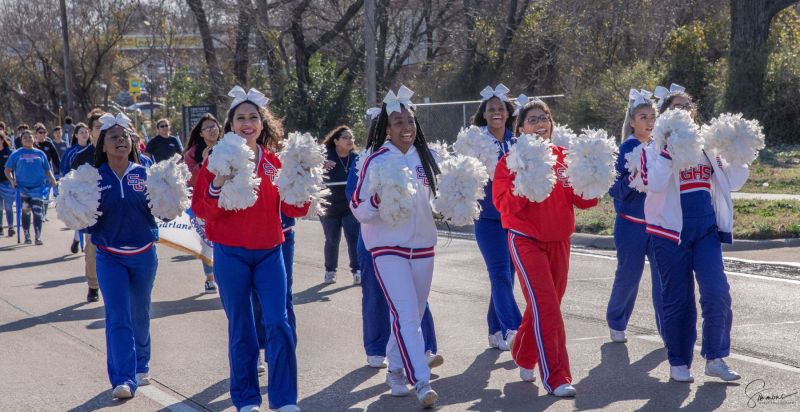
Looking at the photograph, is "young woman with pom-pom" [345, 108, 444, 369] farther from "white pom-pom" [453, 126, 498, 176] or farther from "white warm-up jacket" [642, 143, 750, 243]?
"white warm-up jacket" [642, 143, 750, 243]

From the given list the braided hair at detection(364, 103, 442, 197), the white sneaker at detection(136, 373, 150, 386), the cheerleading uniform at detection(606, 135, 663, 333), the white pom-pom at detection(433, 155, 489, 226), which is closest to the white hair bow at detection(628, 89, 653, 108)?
the cheerleading uniform at detection(606, 135, 663, 333)

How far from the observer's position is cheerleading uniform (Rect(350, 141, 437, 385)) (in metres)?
5.91

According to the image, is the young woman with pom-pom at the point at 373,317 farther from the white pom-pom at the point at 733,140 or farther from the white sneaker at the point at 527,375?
the white pom-pom at the point at 733,140

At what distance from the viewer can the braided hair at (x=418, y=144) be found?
20.3ft

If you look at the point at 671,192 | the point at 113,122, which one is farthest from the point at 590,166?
the point at 113,122

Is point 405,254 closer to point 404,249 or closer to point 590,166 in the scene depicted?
point 404,249

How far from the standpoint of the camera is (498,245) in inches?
285

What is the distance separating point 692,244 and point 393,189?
196cm

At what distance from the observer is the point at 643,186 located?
248 inches

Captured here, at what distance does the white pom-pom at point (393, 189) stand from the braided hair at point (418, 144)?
0.39 meters

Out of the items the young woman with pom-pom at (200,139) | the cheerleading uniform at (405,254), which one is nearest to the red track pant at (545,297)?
the cheerleading uniform at (405,254)

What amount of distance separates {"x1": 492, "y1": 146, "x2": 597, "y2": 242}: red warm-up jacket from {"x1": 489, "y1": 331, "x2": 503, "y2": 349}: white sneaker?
1.54 m

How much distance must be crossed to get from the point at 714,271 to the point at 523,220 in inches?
48.0

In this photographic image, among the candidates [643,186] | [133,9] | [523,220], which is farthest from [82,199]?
[133,9]
